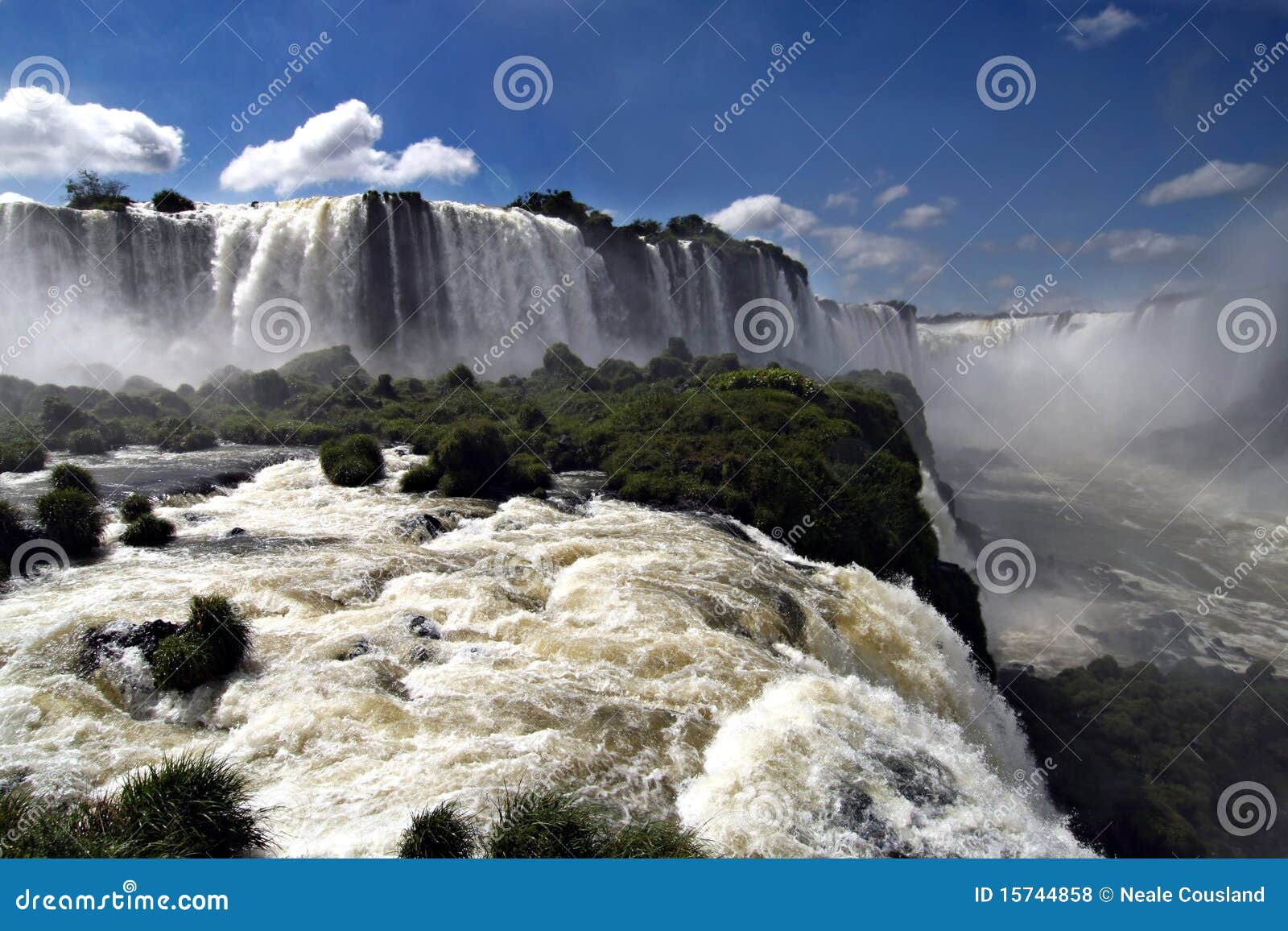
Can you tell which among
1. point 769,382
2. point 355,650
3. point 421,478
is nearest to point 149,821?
point 355,650

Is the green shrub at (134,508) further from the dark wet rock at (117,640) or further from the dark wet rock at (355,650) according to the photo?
the dark wet rock at (355,650)

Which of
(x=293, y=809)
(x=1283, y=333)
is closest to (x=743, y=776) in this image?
(x=293, y=809)

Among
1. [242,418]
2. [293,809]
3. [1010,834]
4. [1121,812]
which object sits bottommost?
[1121,812]

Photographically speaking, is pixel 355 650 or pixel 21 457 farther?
pixel 21 457

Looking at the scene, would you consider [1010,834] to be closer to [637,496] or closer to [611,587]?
[611,587]

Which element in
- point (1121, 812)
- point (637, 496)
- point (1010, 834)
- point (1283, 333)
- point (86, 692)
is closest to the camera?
point (1010, 834)

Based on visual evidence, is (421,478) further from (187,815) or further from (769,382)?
(769,382)

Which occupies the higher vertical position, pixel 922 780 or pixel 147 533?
pixel 147 533

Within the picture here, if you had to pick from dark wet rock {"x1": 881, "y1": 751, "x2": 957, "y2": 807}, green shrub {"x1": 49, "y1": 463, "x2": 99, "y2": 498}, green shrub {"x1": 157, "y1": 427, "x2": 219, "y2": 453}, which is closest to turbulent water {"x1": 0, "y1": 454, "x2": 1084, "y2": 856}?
dark wet rock {"x1": 881, "y1": 751, "x2": 957, "y2": 807}
